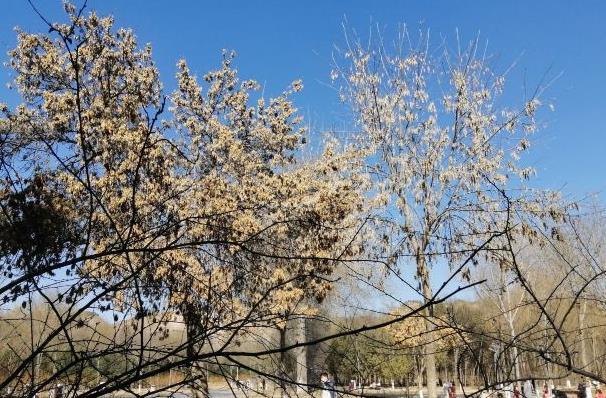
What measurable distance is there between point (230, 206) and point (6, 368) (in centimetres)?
1059

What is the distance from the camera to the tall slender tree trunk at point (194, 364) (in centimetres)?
134

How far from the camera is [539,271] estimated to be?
15.1 metres

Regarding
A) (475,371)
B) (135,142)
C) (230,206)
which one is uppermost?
(135,142)

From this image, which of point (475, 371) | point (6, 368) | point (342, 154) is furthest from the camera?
point (342, 154)

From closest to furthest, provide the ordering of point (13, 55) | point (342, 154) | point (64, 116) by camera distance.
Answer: point (64, 116), point (13, 55), point (342, 154)

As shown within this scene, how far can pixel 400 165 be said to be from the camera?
540 inches

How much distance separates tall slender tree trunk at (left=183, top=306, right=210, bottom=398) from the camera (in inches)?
52.8

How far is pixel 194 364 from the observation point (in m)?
1.42

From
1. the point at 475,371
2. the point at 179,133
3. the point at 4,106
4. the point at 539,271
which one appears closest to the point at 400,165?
the point at 539,271

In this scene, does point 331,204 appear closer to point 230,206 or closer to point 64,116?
point 230,206

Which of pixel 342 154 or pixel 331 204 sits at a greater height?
pixel 342 154

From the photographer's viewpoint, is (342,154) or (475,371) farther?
(342,154)

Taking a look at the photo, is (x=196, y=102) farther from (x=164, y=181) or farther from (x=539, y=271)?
(x=539, y=271)

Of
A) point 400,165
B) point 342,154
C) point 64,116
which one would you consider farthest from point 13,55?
point 400,165
